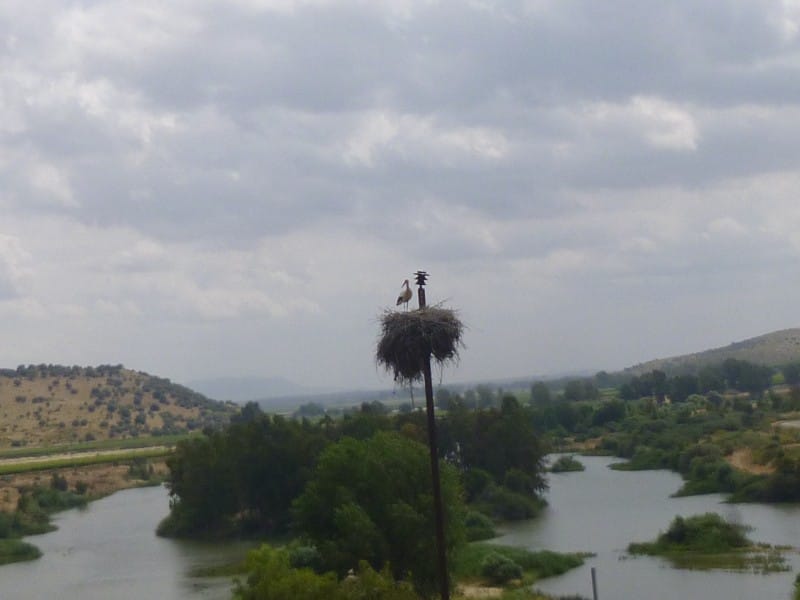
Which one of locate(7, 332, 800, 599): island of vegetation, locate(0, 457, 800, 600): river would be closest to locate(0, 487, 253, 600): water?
locate(0, 457, 800, 600): river

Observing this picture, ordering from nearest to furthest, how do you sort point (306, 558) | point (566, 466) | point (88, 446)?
point (306, 558) < point (566, 466) < point (88, 446)

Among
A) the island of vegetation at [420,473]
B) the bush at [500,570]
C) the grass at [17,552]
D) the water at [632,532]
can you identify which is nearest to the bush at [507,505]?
the island of vegetation at [420,473]

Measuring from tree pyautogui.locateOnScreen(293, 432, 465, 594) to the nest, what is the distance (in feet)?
52.8

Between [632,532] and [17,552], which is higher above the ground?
[17,552]

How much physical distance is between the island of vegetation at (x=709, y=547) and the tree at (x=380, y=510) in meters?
11.8

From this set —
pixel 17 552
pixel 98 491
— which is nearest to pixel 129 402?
pixel 98 491

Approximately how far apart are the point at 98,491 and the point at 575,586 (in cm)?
6387

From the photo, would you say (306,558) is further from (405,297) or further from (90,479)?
(90,479)

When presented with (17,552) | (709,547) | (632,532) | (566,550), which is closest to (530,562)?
(566,550)

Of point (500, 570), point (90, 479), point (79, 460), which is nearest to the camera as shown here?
point (500, 570)

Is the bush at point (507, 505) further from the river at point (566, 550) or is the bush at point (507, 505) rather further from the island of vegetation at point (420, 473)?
the river at point (566, 550)

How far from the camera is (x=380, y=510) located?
39.3 metres

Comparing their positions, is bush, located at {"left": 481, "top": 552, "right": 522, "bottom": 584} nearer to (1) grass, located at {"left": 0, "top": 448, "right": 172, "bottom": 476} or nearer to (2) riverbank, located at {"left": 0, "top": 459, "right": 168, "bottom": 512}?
(2) riverbank, located at {"left": 0, "top": 459, "right": 168, "bottom": 512}

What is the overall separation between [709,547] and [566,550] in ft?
21.7
